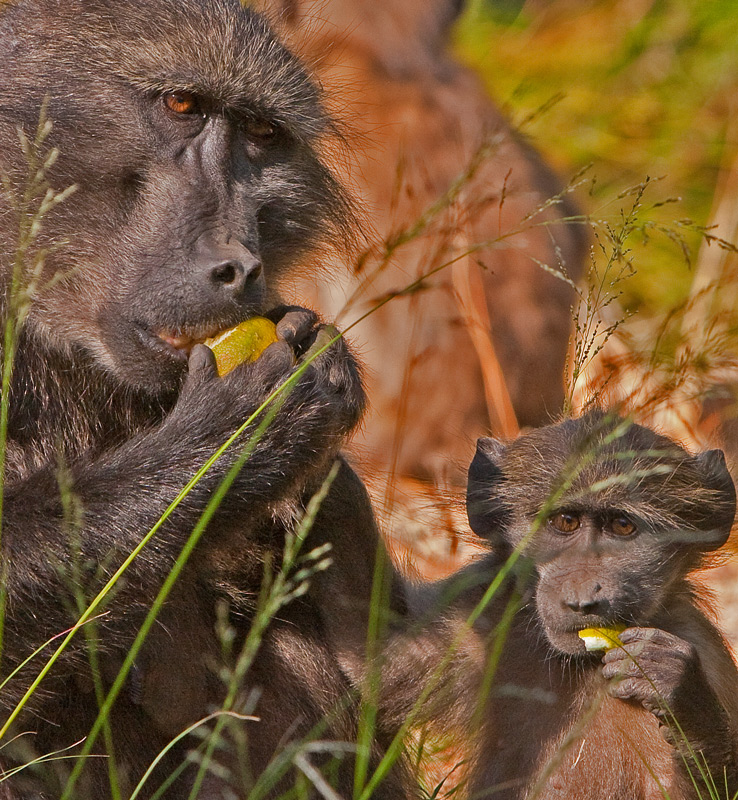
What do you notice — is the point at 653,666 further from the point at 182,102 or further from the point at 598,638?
the point at 182,102

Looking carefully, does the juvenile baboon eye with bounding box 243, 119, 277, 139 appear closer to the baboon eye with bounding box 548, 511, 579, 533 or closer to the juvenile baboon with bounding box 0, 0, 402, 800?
the juvenile baboon with bounding box 0, 0, 402, 800

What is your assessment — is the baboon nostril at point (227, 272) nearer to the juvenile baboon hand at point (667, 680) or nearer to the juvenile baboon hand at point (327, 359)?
the juvenile baboon hand at point (327, 359)

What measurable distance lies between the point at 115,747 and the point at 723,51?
982 centimetres

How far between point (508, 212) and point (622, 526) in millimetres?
5089

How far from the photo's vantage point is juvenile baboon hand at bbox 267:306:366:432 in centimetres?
320

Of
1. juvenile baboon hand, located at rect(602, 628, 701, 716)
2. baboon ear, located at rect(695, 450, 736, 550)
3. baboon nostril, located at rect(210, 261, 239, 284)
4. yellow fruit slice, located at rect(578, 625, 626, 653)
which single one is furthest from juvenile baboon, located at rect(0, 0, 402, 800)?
baboon ear, located at rect(695, 450, 736, 550)

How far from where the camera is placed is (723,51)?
1128 centimetres

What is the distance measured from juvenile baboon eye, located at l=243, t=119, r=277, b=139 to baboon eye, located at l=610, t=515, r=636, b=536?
1.51 meters

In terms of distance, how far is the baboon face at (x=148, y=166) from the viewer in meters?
3.14

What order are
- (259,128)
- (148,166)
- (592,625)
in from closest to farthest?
(148,166) < (592,625) < (259,128)

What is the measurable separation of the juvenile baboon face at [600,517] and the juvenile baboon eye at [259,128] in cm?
117

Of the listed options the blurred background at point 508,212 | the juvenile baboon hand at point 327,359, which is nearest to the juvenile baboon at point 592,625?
the blurred background at point 508,212

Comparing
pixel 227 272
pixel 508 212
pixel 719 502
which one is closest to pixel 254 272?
pixel 227 272

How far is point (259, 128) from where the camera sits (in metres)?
3.59
